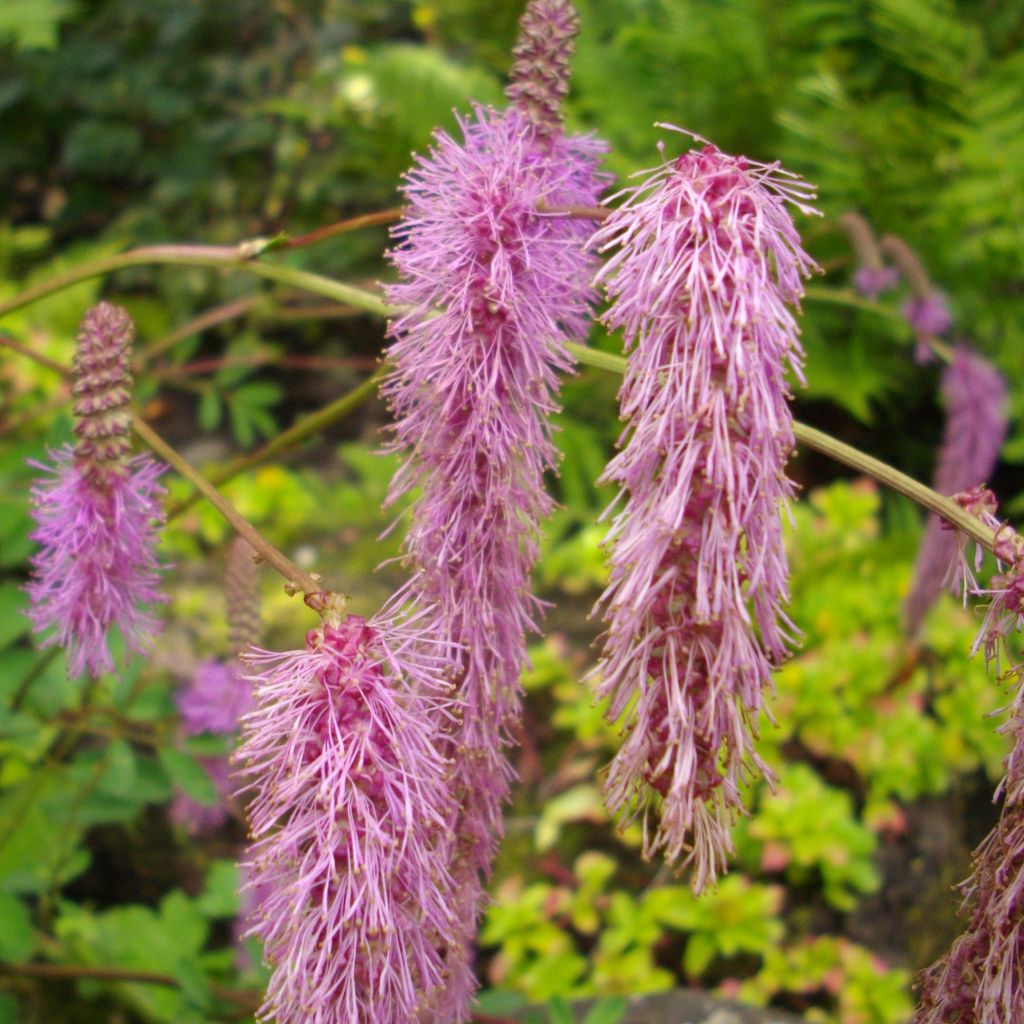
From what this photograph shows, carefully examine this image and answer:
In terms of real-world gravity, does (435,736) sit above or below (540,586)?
above

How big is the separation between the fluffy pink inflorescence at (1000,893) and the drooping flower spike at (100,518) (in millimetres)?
671

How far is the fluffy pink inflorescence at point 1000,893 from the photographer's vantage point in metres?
0.68

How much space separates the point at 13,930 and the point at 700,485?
1.16 m

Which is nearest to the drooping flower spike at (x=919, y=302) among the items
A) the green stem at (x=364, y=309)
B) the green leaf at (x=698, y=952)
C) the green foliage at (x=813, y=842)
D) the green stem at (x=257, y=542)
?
the green stem at (x=364, y=309)

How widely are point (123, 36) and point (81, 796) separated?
2.76 meters

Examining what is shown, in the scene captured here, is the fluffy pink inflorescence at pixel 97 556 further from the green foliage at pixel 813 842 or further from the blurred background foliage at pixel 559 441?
the green foliage at pixel 813 842

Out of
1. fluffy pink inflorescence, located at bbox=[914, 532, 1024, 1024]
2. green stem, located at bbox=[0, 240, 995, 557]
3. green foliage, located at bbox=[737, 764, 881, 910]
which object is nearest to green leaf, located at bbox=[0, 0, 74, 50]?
green stem, located at bbox=[0, 240, 995, 557]

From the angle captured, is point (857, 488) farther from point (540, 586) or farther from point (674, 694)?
point (674, 694)

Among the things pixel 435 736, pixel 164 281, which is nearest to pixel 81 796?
pixel 435 736

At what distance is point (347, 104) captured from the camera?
343 cm

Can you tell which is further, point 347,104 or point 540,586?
point 347,104

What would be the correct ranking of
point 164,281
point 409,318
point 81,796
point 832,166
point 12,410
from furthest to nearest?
point 164,281
point 832,166
point 12,410
point 81,796
point 409,318

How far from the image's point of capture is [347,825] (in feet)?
2.11

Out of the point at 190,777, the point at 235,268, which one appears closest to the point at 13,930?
the point at 190,777
